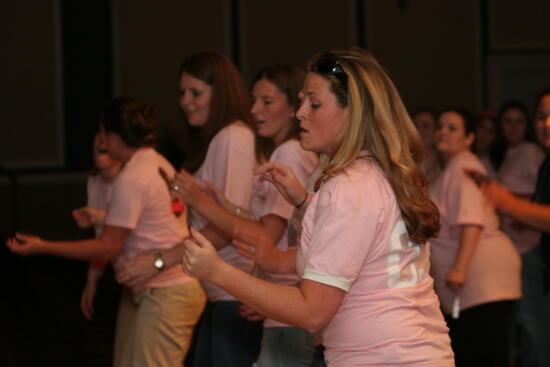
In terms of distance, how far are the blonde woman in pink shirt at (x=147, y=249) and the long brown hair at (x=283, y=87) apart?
0.39m

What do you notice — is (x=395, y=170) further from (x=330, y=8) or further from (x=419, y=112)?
(x=330, y=8)

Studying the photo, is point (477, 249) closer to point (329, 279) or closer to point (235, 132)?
point (235, 132)

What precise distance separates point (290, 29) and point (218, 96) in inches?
306

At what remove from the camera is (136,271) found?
3049 mm

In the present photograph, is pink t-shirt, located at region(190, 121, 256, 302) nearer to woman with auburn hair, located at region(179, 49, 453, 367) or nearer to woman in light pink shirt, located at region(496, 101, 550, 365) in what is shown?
woman with auburn hair, located at region(179, 49, 453, 367)

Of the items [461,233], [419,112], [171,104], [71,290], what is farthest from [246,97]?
[171,104]

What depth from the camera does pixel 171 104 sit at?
1049 cm

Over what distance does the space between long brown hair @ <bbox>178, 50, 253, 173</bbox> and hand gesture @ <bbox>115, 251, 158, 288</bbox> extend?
1.46 feet

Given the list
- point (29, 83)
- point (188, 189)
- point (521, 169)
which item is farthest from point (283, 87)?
point (29, 83)

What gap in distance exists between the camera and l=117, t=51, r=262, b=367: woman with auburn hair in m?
3.09

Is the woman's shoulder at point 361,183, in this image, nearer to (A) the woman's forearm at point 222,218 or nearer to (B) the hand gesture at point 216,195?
(A) the woman's forearm at point 222,218

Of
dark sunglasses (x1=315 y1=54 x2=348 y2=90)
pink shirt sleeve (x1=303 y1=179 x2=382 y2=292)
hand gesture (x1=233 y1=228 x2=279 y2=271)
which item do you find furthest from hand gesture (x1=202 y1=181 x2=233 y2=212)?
pink shirt sleeve (x1=303 y1=179 x2=382 y2=292)

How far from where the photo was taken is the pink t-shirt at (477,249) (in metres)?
4.11

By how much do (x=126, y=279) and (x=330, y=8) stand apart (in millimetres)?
8409
